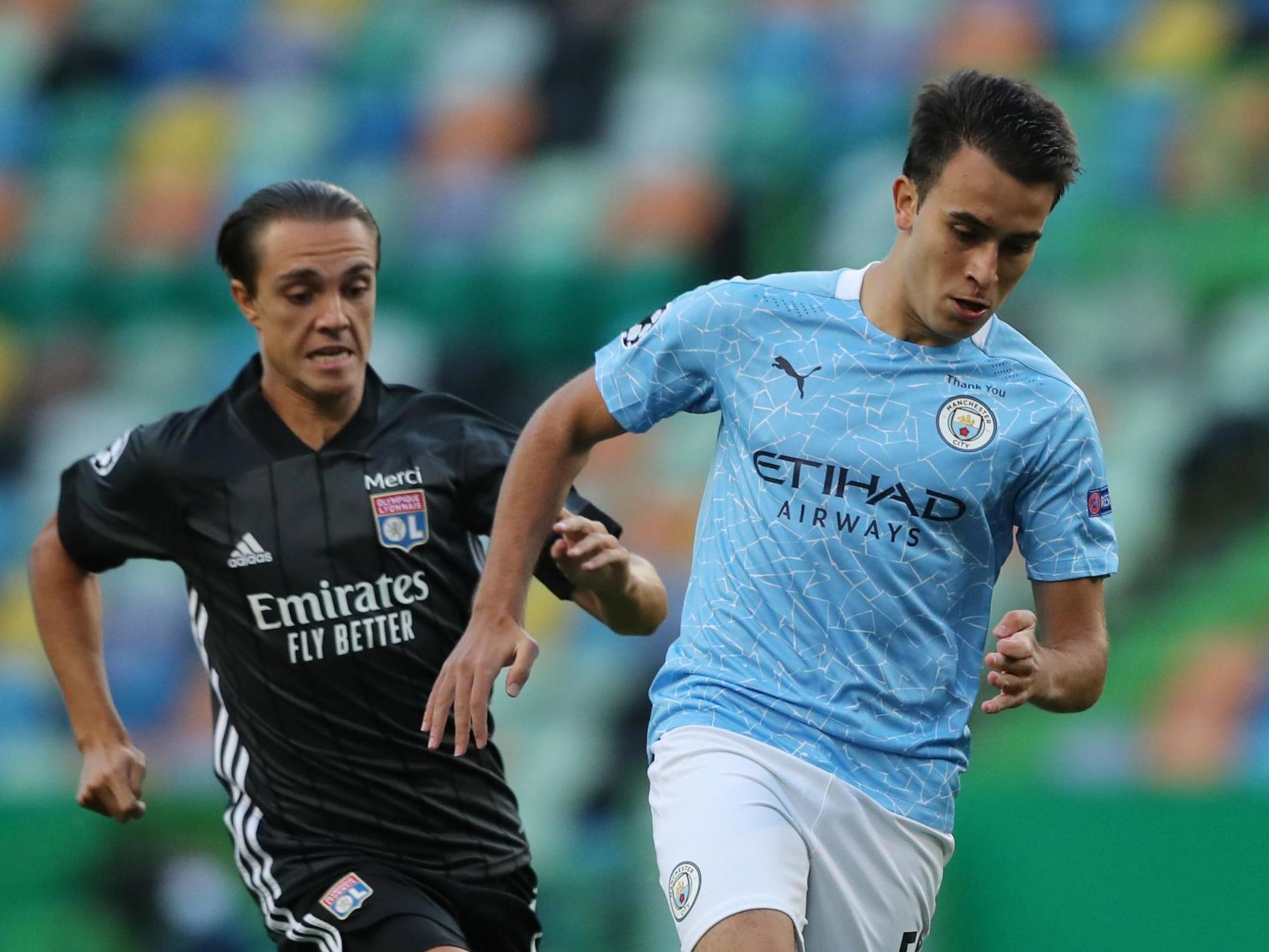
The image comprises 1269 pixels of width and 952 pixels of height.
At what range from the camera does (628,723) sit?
8773 mm

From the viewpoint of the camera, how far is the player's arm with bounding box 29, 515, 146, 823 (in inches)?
174

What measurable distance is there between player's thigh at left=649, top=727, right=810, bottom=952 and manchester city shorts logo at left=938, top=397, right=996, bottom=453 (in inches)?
27.2

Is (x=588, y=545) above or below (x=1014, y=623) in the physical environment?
below

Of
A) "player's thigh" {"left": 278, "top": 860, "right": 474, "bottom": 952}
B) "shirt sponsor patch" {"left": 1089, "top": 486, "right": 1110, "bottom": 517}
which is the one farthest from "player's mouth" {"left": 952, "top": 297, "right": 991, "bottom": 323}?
"player's thigh" {"left": 278, "top": 860, "right": 474, "bottom": 952}

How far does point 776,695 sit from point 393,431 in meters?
1.28

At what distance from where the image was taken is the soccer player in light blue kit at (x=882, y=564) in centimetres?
348

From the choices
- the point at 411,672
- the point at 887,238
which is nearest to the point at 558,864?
the point at 411,672

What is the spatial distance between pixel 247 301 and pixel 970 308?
1.83 m

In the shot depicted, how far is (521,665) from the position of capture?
349 cm

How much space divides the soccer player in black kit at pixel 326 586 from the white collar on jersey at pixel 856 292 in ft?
2.48

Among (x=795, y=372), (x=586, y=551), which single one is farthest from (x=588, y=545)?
(x=795, y=372)

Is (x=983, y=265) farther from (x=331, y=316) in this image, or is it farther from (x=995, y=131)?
(x=331, y=316)

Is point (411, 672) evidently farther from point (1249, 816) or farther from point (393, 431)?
point (1249, 816)

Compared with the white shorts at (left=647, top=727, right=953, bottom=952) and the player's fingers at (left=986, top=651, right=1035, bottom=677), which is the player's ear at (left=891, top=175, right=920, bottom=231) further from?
the white shorts at (left=647, top=727, right=953, bottom=952)
